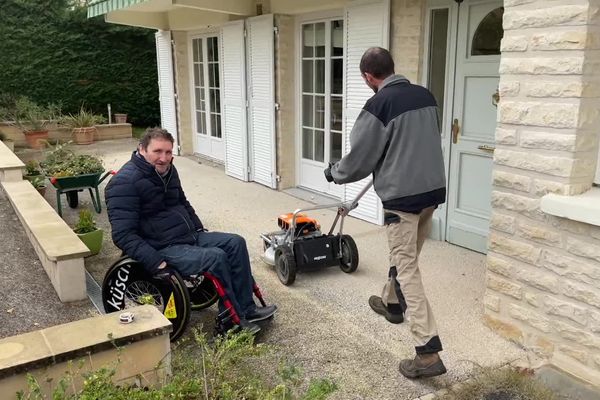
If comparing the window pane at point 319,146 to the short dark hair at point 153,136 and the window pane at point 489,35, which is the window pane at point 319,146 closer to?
the window pane at point 489,35

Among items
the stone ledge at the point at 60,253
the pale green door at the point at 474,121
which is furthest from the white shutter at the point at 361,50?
the stone ledge at the point at 60,253

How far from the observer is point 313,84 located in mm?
7117

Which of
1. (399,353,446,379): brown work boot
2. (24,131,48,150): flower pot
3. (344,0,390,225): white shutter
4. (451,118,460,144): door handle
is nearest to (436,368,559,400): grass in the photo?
(399,353,446,379): brown work boot

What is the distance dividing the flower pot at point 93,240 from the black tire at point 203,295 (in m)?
1.61

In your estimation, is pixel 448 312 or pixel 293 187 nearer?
pixel 448 312

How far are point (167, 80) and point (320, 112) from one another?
465 centimetres

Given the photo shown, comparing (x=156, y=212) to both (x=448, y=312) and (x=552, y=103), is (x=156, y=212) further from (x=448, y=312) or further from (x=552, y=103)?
(x=552, y=103)

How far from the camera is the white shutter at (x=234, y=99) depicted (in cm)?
791

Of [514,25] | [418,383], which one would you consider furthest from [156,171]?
[514,25]

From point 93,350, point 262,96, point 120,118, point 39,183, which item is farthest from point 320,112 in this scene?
point 120,118

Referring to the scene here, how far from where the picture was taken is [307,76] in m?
7.25

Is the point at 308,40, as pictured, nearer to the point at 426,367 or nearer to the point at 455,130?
the point at 455,130

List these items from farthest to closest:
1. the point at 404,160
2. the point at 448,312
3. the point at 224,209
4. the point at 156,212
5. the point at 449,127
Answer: the point at 224,209
the point at 449,127
the point at 448,312
the point at 156,212
the point at 404,160

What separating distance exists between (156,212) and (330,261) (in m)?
1.56
